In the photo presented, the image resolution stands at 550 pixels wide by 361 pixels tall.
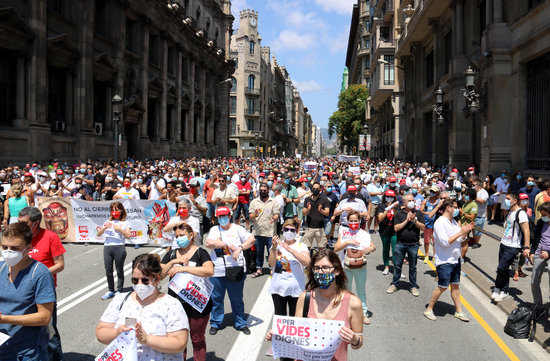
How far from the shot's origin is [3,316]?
11.5 feet

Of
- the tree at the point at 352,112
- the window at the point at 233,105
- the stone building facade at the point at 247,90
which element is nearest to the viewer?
the tree at the point at 352,112

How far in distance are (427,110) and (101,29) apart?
2325 cm

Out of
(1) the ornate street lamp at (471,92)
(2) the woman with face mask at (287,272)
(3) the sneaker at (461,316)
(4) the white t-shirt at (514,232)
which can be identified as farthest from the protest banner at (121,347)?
(1) the ornate street lamp at (471,92)

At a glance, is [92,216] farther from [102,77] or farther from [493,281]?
[102,77]

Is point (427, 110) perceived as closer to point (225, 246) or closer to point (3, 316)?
point (225, 246)

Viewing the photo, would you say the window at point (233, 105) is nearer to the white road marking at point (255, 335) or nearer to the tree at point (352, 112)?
the tree at point (352, 112)

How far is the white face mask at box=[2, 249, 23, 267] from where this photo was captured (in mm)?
3625

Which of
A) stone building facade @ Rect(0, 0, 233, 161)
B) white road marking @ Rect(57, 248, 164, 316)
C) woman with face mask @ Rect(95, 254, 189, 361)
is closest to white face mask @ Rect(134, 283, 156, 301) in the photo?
woman with face mask @ Rect(95, 254, 189, 361)

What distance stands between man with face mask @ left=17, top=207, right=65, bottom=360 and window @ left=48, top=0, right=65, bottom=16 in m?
24.4

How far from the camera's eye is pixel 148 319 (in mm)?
3311

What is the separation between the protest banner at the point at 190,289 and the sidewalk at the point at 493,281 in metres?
4.44

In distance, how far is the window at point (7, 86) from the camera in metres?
22.2

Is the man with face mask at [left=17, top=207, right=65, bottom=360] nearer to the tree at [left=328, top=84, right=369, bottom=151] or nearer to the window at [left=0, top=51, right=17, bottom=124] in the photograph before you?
the window at [left=0, top=51, right=17, bottom=124]

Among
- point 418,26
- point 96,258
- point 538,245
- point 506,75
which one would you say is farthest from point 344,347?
point 418,26
